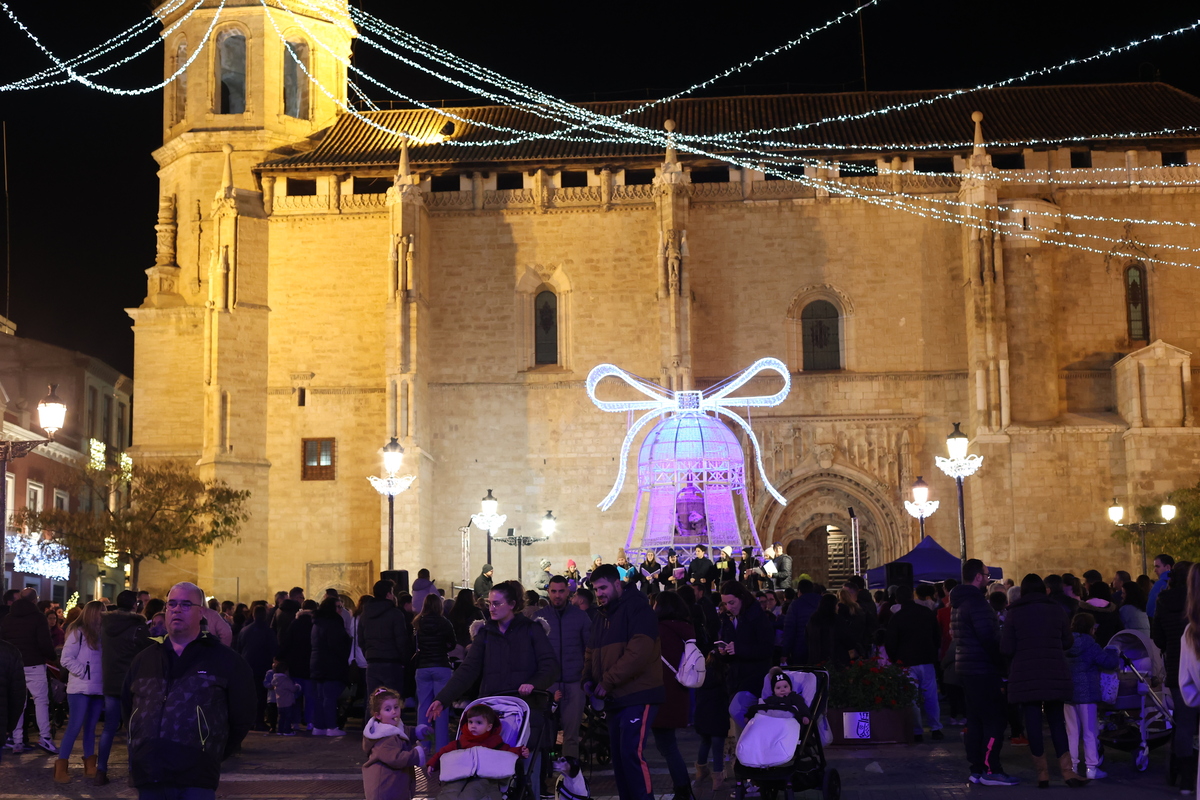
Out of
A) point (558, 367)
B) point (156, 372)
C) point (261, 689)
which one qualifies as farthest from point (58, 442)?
point (261, 689)

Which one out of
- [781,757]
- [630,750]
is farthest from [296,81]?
[781,757]

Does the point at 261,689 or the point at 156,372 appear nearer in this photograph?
the point at 261,689

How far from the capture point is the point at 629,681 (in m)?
9.36

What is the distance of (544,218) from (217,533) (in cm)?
1122

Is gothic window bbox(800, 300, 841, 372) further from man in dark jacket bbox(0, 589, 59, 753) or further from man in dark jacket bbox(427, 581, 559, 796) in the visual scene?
man in dark jacket bbox(427, 581, 559, 796)

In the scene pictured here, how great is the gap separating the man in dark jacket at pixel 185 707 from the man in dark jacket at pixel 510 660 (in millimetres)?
2679

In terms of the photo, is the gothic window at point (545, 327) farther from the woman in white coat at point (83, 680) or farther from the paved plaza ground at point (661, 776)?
the woman in white coat at point (83, 680)

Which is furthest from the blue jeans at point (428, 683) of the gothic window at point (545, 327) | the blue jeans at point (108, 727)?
the gothic window at point (545, 327)

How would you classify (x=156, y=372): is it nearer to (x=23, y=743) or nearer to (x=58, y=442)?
(x=58, y=442)

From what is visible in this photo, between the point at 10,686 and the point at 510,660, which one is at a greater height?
the point at 510,660

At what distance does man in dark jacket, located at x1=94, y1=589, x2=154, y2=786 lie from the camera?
470 inches

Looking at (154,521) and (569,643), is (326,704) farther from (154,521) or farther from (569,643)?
(154,521)

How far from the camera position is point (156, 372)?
119 feet

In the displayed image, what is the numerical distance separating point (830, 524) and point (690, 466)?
7540 millimetres
